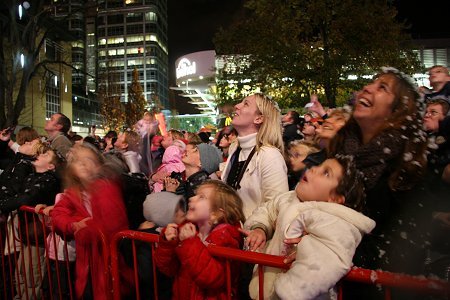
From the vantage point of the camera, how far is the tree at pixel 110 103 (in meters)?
63.2

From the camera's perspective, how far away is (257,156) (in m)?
3.53

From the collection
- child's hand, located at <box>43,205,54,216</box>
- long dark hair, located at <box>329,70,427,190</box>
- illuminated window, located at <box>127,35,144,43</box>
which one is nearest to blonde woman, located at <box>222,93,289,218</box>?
long dark hair, located at <box>329,70,427,190</box>

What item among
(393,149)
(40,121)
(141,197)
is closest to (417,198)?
(393,149)

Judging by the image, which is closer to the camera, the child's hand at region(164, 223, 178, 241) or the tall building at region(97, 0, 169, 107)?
the child's hand at region(164, 223, 178, 241)

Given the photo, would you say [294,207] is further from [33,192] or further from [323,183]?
[33,192]

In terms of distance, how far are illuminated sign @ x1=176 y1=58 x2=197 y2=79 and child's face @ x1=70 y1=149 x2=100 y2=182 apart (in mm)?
32906

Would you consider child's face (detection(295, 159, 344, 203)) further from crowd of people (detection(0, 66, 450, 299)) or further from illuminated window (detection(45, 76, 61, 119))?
illuminated window (detection(45, 76, 61, 119))

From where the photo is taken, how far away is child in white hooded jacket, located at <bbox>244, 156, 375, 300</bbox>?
1892 mm

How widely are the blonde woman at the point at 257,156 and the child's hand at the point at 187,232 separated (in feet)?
3.47

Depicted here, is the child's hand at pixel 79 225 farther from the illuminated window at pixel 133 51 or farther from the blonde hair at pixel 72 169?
the illuminated window at pixel 133 51

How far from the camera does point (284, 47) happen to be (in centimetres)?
1858

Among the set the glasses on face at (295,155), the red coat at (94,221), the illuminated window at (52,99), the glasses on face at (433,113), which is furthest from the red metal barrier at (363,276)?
the illuminated window at (52,99)

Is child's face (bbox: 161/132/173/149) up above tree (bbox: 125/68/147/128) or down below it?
below

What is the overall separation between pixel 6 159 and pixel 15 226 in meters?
3.21
